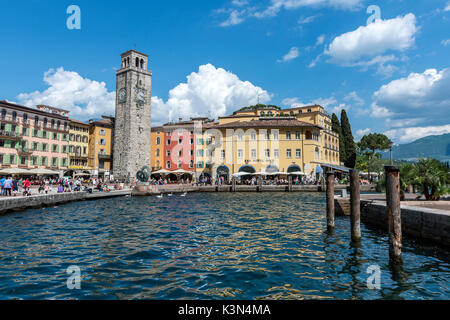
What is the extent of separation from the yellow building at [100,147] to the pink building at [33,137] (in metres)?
5.42

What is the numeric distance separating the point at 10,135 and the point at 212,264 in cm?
5007

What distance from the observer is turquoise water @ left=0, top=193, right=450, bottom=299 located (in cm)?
608

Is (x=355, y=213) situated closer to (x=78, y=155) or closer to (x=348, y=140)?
(x=78, y=155)

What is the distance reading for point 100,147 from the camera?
6159 cm

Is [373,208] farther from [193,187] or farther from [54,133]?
[54,133]

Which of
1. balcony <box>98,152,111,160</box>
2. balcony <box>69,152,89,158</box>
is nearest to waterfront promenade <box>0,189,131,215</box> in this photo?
balcony <box>69,152,89,158</box>

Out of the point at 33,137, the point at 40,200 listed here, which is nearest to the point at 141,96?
the point at 33,137

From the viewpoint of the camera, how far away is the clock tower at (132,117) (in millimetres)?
57781

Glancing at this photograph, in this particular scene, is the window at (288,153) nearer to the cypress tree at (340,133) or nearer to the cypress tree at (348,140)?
the cypress tree at (340,133)

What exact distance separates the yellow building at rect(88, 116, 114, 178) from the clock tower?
403 centimetres

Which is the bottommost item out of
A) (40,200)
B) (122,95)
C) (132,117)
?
(40,200)

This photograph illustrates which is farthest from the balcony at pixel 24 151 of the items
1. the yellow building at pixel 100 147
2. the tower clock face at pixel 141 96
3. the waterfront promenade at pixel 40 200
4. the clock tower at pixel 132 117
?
the waterfront promenade at pixel 40 200
